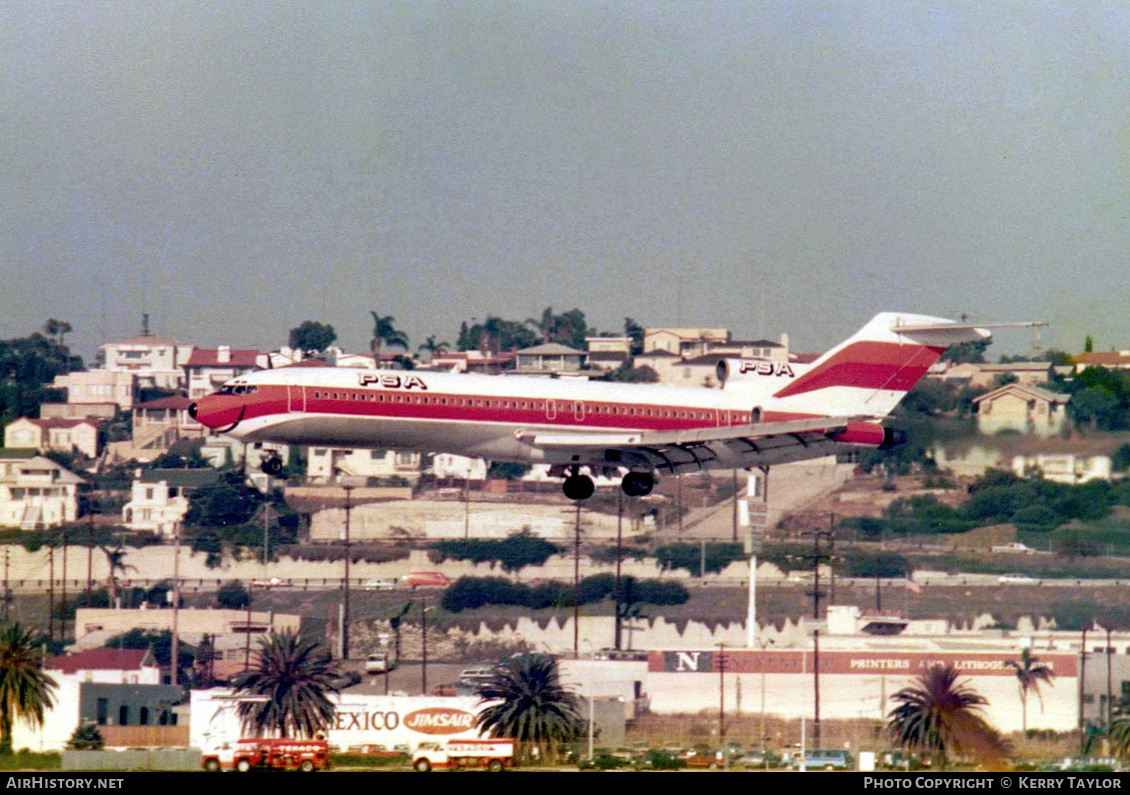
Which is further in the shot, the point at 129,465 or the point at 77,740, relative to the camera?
the point at 129,465

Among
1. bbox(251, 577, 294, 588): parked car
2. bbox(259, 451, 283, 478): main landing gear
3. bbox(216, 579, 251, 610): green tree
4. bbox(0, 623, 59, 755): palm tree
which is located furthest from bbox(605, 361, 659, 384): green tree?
bbox(259, 451, 283, 478): main landing gear

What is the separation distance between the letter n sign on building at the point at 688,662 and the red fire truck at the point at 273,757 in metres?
20.6

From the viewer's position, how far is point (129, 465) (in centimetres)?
13438

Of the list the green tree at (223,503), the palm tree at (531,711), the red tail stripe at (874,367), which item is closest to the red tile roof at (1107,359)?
the red tail stripe at (874,367)

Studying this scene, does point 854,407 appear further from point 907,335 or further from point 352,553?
point 352,553

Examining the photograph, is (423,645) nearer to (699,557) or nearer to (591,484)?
(699,557)

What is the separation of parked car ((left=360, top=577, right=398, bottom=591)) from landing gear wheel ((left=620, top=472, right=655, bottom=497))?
1551 inches

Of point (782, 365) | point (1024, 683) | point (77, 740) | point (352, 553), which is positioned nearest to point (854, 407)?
point (782, 365)

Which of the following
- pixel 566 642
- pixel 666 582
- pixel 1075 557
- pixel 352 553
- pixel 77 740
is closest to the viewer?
pixel 77 740

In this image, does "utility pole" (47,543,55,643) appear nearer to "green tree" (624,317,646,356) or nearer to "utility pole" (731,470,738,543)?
"utility pole" (731,470,738,543)

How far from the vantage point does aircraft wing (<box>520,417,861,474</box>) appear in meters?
61.8

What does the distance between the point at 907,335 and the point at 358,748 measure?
25491 millimetres

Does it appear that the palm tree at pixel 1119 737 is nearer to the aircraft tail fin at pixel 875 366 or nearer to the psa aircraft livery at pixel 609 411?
the psa aircraft livery at pixel 609 411

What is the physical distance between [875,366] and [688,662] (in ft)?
54.4
